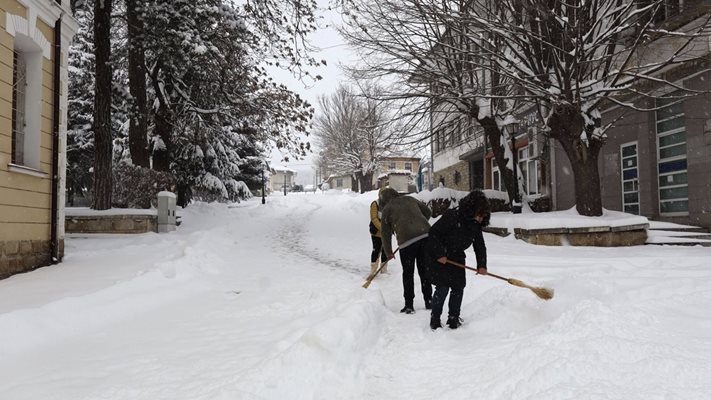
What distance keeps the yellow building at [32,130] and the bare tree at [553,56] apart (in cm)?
700

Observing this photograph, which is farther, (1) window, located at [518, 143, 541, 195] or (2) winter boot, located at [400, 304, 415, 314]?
(1) window, located at [518, 143, 541, 195]

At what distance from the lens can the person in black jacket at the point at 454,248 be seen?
15.2 ft

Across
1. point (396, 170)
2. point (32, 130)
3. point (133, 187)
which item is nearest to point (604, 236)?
point (32, 130)

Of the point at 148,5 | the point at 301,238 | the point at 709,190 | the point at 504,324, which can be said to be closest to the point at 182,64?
the point at 148,5

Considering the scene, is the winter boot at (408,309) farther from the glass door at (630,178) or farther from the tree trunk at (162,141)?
the tree trunk at (162,141)

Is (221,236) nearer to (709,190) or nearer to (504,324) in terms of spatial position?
(504,324)

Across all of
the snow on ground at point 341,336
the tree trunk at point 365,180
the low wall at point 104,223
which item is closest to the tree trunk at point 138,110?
the low wall at point 104,223

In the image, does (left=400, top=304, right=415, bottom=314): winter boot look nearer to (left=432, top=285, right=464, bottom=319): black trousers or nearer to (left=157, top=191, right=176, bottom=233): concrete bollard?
(left=432, top=285, right=464, bottom=319): black trousers

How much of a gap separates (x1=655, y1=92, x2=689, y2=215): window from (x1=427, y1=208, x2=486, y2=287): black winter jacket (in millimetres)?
9049

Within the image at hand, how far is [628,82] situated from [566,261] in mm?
4750

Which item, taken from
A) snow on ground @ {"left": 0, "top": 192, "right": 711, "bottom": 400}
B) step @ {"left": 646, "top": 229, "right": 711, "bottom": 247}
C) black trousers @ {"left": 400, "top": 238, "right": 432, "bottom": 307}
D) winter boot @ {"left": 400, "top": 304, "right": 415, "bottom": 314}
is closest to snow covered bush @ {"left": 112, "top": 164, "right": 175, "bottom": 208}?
snow on ground @ {"left": 0, "top": 192, "right": 711, "bottom": 400}

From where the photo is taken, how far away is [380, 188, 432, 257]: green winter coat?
5.75m

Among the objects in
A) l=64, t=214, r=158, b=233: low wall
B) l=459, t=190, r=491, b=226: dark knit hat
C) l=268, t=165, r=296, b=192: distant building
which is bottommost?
l=64, t=214, r=158, b=233: low wall

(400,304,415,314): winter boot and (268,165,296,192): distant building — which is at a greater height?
(268,165,296,192): distant building
